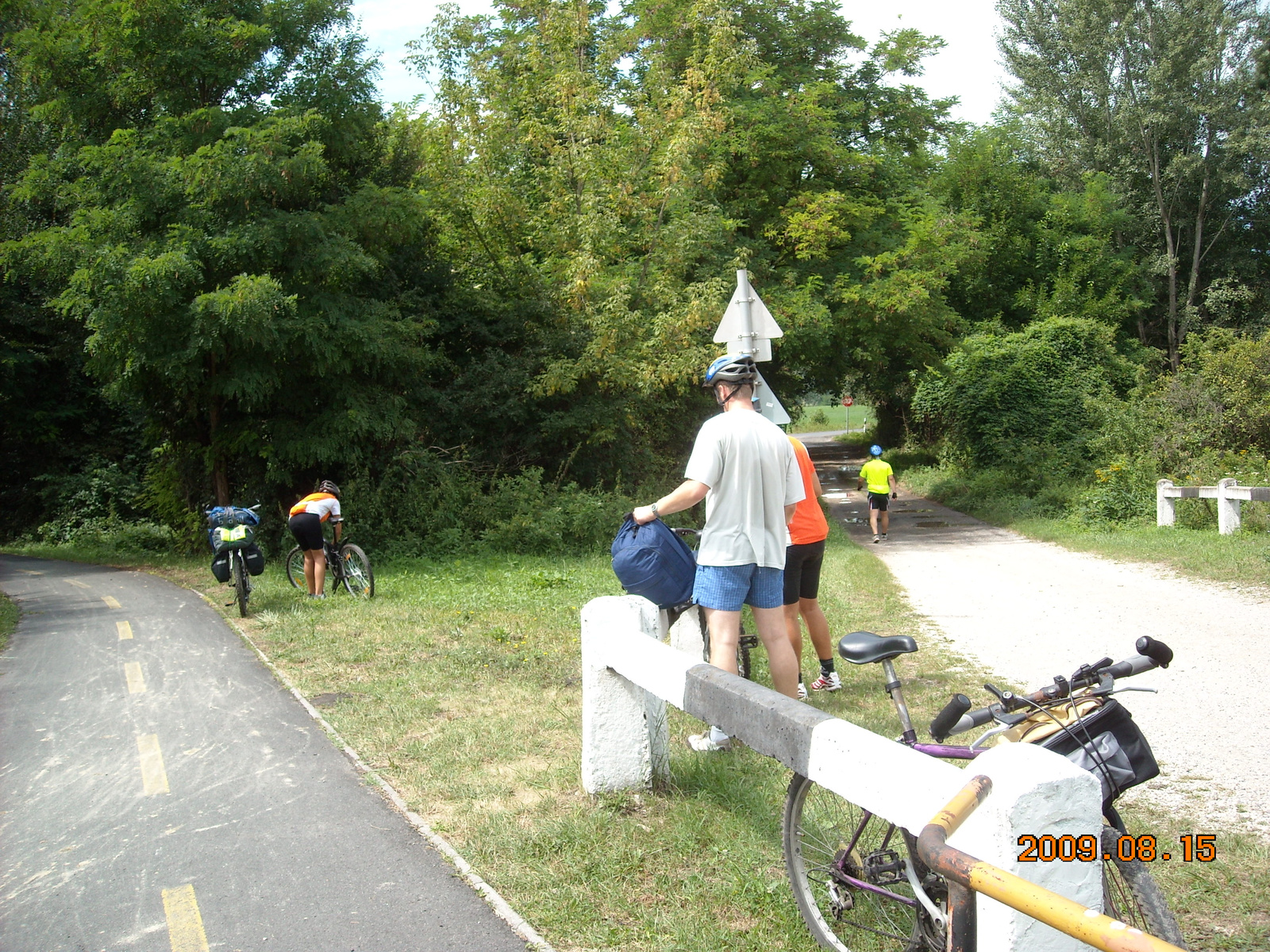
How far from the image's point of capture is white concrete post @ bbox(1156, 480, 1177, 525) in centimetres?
1598

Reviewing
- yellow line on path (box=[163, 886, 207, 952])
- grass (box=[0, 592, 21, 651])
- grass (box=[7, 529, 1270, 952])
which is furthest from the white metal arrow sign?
grass (box=[0, 592, 21, 651])

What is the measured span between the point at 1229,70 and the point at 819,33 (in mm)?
21294

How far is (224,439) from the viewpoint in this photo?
16891 mm

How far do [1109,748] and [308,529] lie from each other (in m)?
9.64

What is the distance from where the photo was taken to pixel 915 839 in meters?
2.85

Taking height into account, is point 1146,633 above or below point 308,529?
below

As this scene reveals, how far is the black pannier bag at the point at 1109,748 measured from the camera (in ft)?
9.11

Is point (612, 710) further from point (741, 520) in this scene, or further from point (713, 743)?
point (741, 520)

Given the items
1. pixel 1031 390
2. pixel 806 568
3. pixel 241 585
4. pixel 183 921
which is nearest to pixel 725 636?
pixel 806 568

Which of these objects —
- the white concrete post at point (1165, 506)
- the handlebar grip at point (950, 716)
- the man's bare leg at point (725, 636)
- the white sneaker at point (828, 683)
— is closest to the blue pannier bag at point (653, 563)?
the man's bare leg at point (725, 636)

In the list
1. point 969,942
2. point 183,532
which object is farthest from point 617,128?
point 969,942

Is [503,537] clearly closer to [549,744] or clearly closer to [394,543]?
[394,543]

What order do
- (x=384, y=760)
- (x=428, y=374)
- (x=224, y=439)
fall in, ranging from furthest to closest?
1. (x=428, y=374)
2. (x=224, y=439)
3. (x=384, y=760)

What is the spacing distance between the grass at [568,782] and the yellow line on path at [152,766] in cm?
101
